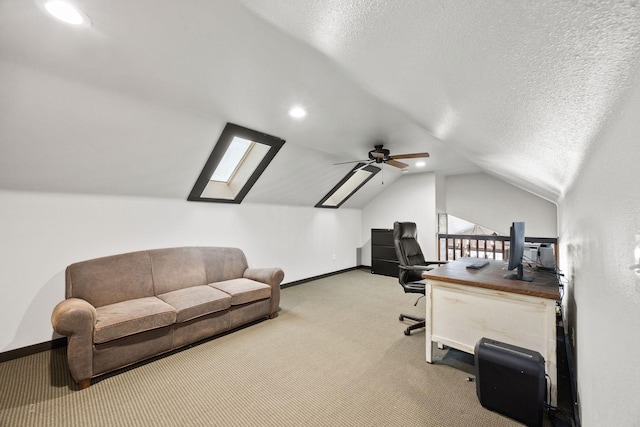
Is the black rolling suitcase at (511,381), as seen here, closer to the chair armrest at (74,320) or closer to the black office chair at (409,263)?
the black office chair at (409,263)

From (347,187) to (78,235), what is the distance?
4.79m

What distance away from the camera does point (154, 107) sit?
2521 millimetres

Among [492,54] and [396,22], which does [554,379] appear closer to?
[492,54]

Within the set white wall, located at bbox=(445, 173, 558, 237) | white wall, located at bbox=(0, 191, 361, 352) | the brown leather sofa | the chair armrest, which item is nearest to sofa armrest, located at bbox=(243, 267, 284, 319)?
the brown leather sofa

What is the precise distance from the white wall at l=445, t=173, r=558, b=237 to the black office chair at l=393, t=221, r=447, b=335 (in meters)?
3.49

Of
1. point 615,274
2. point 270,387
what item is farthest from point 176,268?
point 615,274

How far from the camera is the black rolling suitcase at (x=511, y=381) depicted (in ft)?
5.59

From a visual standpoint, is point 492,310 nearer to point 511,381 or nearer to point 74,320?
point 511,381

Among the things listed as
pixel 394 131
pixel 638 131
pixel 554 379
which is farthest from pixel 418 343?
pixel 638 131

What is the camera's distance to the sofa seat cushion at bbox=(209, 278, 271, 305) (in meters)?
3.18

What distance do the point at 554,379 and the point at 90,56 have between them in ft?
12.9

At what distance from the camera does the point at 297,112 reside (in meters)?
2.82

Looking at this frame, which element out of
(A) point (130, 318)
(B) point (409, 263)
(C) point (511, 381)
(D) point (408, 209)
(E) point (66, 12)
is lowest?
(C) point (511, 381)

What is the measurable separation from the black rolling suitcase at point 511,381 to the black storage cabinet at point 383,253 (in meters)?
4.27
